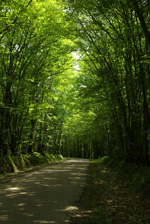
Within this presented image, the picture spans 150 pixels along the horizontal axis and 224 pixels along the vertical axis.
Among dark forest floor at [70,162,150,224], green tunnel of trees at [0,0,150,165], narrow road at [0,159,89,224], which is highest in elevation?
green tunnel of trees at [0,0,150,165]

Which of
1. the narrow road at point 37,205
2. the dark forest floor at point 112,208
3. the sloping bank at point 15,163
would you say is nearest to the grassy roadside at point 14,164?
the sloping bank at point 15,163

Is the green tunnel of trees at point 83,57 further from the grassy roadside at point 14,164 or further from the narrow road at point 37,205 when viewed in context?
the narrow road at point 37,205

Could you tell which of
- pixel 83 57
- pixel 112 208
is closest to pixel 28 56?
pixel 83 57

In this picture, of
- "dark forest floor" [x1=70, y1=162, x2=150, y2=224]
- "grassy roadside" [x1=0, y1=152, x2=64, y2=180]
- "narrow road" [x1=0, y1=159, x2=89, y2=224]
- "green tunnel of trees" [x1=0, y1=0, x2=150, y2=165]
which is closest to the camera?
"narrow road" [x1=0, y1=159, x2=89, y2=224]

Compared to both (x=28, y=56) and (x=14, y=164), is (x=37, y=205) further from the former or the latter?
(x=28, y=56)

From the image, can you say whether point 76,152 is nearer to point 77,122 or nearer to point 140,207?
point 77,122

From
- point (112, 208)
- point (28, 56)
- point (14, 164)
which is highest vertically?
point (28, 56)

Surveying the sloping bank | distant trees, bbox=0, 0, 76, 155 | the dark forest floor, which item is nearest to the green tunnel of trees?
distant trees, bbox=0, 0, 76, 155

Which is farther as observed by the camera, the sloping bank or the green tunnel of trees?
the sloping bank

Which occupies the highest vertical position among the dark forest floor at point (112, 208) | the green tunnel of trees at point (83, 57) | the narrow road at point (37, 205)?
the green tunnel of trees at point (83, 57)

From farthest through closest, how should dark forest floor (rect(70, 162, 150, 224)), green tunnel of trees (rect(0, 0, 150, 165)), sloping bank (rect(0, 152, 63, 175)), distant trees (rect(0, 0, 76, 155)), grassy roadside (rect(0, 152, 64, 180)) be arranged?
distant trees (rect(0, 0, 76, 155)), sloping bank (rect(0, 152, 63, 175)), grassy roadside (rect(0, 152, 64, 180)), green tunnel of trees (rect(0, 0, 150, 165)), dark forest floor (rect(70, 162, 150, 224))

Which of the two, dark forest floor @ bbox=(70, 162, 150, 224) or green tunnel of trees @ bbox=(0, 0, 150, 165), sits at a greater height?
green tunnel of trees @ bbox=(0, 0, 150, 165)

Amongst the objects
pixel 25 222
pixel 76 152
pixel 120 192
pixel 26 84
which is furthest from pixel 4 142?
pixel 76 152

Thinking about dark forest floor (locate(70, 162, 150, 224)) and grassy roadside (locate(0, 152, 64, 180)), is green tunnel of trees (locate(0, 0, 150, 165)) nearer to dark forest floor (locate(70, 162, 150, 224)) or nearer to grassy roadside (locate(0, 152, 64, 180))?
grassy roadside (locate(0, 152, 64, 180))
